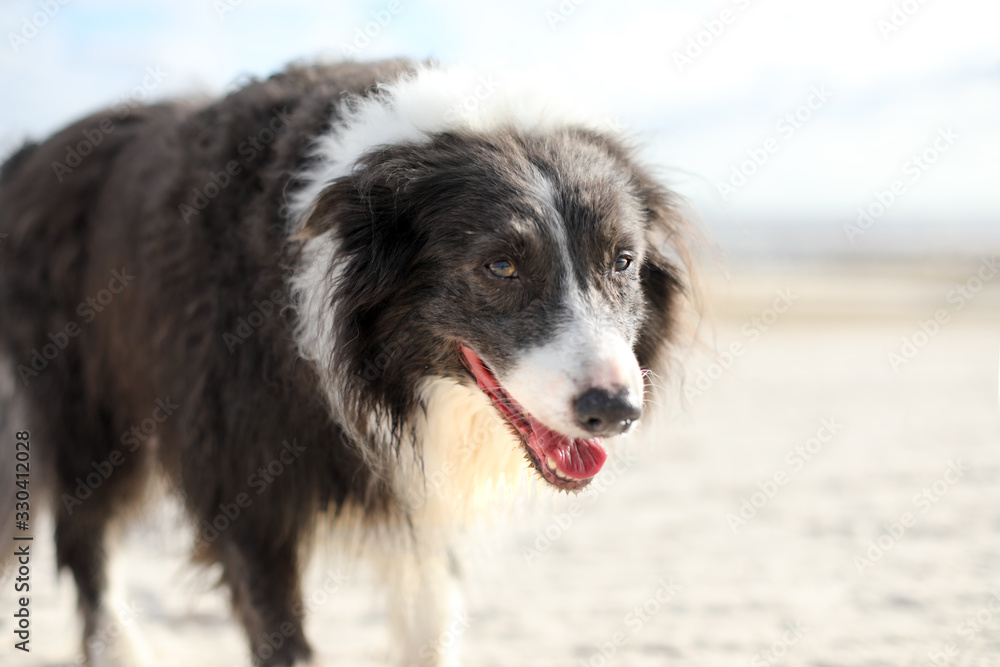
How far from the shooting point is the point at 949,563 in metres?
4.57

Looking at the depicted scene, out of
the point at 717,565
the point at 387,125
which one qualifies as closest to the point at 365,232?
the point at 387,125

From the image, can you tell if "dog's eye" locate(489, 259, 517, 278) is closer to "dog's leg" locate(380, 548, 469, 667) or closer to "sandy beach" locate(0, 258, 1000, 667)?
"sandy beach" locate(0, 258, 1000, 667)

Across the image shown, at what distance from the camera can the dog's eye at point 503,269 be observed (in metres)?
2.70

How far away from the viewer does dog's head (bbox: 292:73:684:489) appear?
2.65 m

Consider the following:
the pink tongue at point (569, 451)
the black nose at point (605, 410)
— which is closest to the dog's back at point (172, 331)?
the pink tongue at point (569, 451)

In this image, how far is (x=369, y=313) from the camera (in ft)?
9.54

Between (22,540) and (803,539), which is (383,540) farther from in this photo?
(803,539)

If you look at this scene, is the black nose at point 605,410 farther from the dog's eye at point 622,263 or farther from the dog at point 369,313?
the dog's eye at point 622,263

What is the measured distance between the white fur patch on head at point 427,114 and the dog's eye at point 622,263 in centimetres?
61

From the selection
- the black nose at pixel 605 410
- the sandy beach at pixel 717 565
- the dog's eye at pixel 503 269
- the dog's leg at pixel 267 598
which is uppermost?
the dog's eye at pixel 503 269

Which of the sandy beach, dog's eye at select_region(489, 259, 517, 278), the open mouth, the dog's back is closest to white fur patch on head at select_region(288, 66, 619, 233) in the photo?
the dog's back

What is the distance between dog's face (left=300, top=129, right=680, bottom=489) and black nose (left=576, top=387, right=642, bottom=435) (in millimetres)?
111

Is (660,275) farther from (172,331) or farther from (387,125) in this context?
(172,331)

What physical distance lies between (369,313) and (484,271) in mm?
458
